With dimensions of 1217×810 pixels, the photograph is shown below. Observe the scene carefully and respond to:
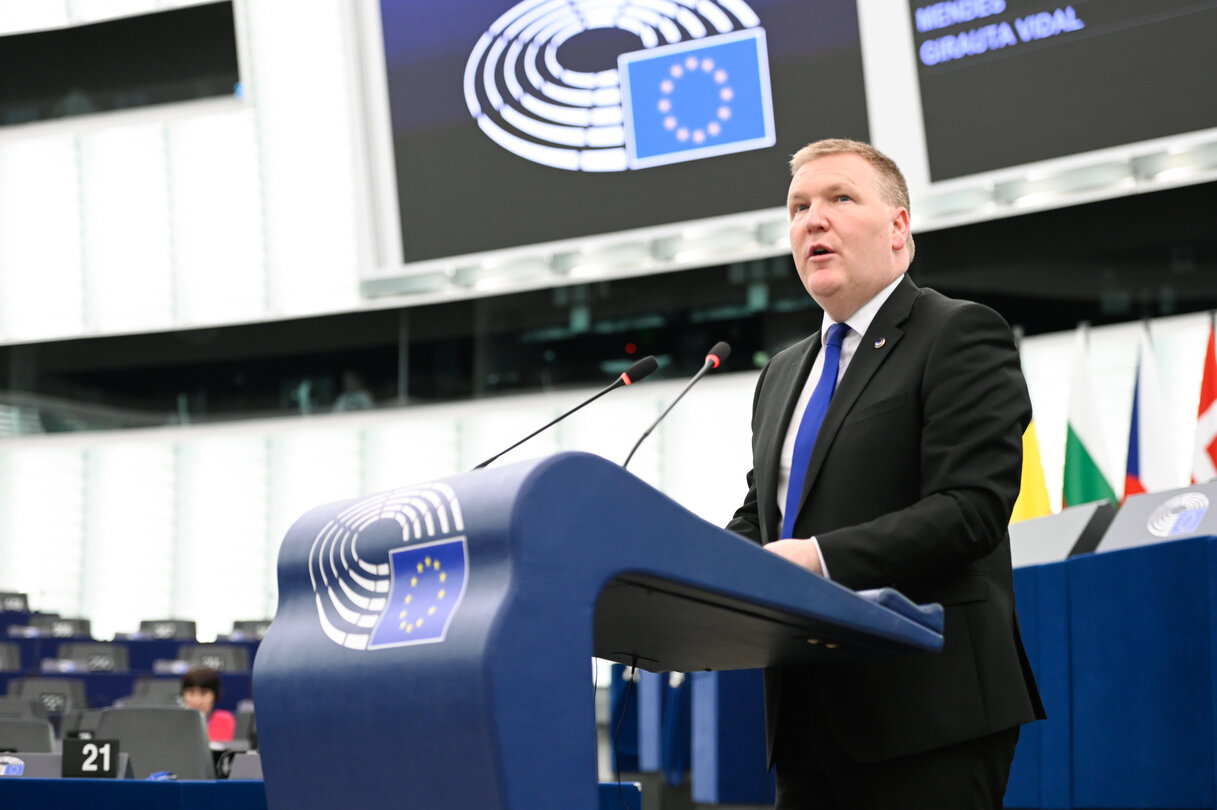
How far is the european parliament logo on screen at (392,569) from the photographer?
3.54 ft

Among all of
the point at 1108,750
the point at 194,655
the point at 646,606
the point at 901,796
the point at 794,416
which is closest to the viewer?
the point at 646,606

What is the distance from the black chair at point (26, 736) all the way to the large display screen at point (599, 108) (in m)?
6.10

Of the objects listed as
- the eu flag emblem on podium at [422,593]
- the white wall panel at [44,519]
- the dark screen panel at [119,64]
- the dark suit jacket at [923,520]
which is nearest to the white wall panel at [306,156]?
the dark screen panel at [119,64]

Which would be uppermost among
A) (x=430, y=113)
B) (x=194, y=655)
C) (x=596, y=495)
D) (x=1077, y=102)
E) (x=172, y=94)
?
(x=172, y=94)

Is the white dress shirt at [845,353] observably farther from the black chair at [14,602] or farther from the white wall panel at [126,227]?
the white wall panel at [126,227]

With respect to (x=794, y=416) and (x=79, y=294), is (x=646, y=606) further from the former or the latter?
(x=79, y=294)

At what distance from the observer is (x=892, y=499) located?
148cm

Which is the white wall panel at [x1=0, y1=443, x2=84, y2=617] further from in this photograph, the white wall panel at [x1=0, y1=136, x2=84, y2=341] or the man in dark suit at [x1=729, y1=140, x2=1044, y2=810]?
the man in dark suit at [x1=729, y1=140, x2=1044, y2=810]

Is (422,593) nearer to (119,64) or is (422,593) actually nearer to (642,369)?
(642,369)

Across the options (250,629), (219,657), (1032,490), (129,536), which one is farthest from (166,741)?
(129,536)

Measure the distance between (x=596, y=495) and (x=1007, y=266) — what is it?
9.14 metres

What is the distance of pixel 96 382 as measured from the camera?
13461mm

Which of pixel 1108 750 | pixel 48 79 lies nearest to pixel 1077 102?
pixel 1108 750

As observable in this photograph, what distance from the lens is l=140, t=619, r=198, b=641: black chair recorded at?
1078 centimetres
